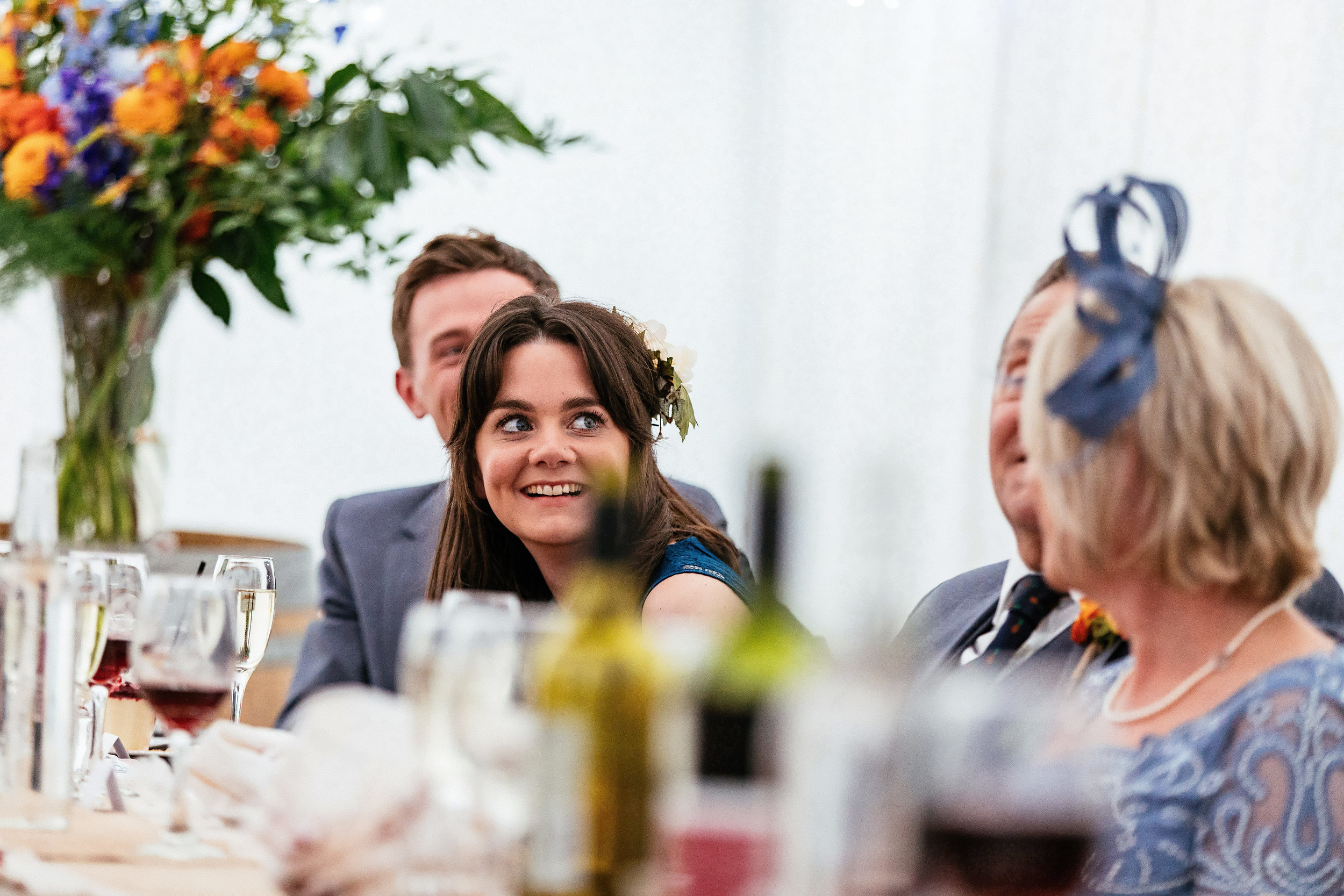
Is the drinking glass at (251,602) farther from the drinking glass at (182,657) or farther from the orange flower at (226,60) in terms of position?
the orange flower at (226,60)

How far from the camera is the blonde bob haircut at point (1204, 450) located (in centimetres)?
102

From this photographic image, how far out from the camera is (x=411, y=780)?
Result: 84cm

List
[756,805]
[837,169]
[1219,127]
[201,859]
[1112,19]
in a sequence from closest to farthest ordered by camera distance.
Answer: [756,805] < [201,859] < [1219,127] < [1112,19] < [837,169]

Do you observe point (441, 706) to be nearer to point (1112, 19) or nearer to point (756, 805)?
point (756, 805)

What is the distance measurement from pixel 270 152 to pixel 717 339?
238cm

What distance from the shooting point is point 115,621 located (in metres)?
1.42

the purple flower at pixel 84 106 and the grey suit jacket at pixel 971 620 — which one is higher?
the purple flower at pixel 84 106

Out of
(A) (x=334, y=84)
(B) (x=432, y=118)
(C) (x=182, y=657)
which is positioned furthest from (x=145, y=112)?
(C) (x=182, y=657)

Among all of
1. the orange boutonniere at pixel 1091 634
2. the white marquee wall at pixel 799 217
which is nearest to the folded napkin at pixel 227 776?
the orange boutonniere at pixel 1091 634

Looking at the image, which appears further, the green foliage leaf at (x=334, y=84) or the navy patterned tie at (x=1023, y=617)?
the green foliage leaf at (x=334, y=84)

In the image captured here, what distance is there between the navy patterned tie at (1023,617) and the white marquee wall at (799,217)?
1.26m

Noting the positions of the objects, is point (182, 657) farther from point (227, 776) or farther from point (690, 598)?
point (690, 598)

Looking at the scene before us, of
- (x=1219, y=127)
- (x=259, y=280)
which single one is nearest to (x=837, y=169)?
(x=1219, y=127)

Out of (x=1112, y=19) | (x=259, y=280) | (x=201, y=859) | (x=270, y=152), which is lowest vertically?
(x=201, y=859)
